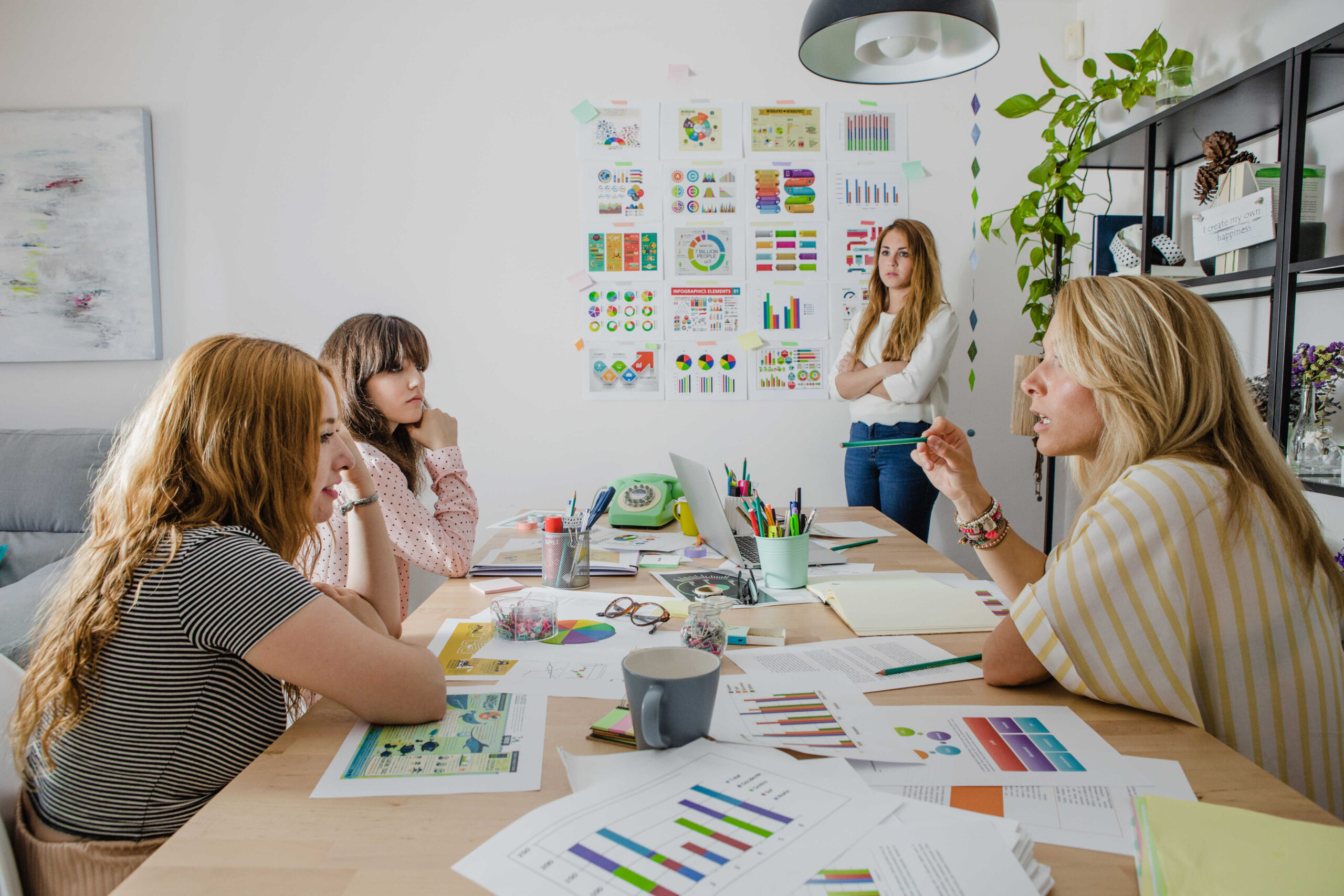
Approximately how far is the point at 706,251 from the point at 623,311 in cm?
40

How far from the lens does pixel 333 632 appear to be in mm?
813

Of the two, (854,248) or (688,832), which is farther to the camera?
(854,248)

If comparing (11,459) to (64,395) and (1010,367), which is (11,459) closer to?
(64,395)

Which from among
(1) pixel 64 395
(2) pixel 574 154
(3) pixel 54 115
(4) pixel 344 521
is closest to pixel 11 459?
(1) pixel 64 395

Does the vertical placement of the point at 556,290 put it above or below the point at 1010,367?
above

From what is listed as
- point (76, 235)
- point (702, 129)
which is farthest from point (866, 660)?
point (76, 235)

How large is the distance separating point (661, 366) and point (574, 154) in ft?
2.87

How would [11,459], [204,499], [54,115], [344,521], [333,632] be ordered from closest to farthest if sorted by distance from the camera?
[333,632] < [204,499] < [344,521] < [11,459] < [54,115]

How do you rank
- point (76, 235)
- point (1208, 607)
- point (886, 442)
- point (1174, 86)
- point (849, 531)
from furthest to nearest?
point (76, 235) → point (1174, 86) → point (849, 531) → point (886, 442) → point (1208, 607)

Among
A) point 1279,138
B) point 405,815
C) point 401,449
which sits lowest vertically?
point 405,815

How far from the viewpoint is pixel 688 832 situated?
2.03 ft

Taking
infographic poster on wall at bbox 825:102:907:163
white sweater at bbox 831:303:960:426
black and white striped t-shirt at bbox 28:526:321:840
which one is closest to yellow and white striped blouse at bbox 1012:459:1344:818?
black and white striped t-shirt at bbox 28:526:321:840

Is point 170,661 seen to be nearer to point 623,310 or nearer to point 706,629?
point 706,629

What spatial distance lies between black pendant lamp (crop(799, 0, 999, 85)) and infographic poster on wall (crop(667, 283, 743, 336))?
1.32 meters
